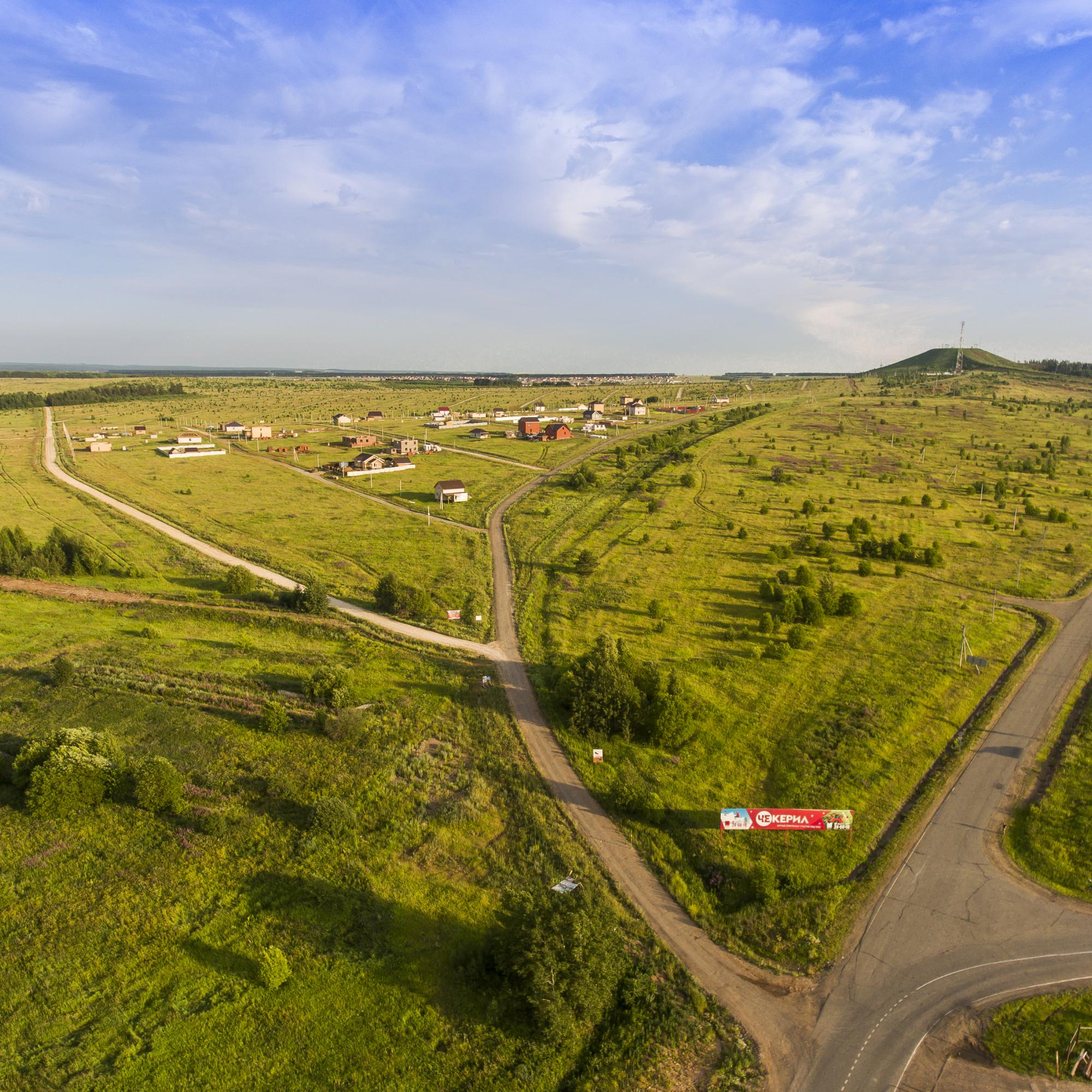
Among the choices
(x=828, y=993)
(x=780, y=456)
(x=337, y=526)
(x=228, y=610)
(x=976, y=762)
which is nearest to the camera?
(x=828, y=993)

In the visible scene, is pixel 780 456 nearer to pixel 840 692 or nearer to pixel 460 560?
pixel 460 560

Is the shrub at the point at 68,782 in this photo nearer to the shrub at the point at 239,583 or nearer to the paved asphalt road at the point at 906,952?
the paved asphalt road at the point at 906,952

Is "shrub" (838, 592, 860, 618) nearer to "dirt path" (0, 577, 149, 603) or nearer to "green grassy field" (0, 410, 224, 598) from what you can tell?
"green grassy field" (0, 410, 224, 598)

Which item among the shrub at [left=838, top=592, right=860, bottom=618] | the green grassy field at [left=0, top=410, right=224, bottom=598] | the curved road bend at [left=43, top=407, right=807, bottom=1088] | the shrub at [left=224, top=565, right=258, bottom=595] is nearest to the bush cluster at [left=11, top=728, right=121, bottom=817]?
the curved road bend at [left=43, top=407, right=807, bottom=1088]

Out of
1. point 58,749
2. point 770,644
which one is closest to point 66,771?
point 58,749

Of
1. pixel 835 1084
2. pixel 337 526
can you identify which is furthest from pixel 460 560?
pixel 835 1084
